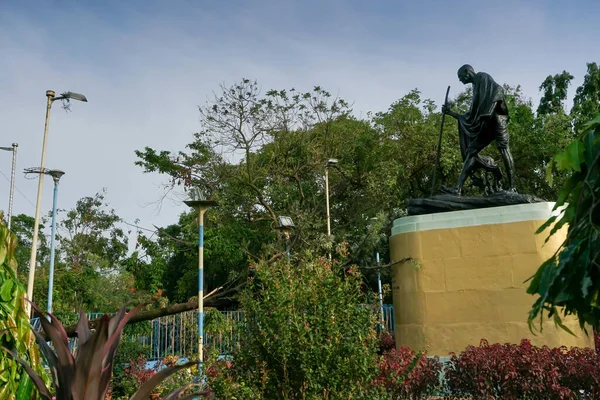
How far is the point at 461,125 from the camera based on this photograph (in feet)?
38.1

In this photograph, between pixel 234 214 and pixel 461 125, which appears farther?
pixel 234 214

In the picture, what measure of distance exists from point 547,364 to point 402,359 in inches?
74.5

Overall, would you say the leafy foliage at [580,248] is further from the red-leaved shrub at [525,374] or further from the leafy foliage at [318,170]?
the leafy foliage at [318,170]

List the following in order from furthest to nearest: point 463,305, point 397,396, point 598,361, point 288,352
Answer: point 463,305
point 397,396
point 598,361
point 288,352

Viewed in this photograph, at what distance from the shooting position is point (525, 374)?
7.48m

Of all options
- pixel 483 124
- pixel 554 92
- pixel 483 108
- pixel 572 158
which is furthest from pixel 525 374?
pixel 554 92

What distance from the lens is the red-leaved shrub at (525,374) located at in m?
7.30

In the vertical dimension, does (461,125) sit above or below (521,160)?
below

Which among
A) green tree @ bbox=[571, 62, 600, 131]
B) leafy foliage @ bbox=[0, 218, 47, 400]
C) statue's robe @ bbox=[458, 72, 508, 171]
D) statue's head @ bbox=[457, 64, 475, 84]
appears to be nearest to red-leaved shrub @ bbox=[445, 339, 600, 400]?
statue's robe @ bbox=[458, 72, 508, 171]

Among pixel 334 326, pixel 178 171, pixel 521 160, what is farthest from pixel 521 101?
pixel 334 326

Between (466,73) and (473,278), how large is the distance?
406 cm

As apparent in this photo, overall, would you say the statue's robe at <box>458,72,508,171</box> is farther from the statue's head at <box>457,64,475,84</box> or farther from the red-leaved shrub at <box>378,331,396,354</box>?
the red-leaved shrub at <box>378,331,396,354</box>

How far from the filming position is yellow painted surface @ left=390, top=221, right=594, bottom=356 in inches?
380

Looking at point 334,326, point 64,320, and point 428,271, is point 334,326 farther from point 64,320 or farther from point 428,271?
point 64,320
